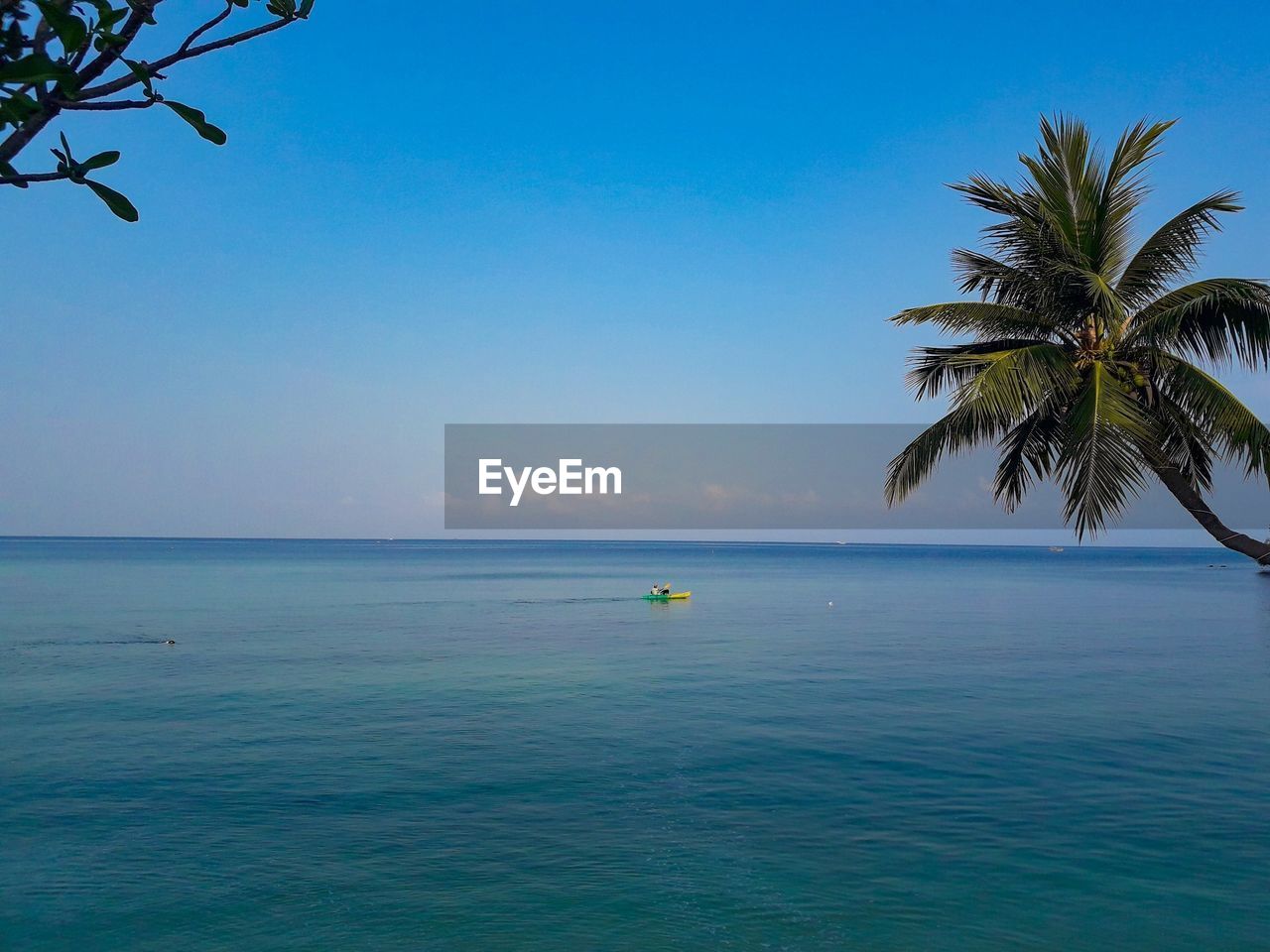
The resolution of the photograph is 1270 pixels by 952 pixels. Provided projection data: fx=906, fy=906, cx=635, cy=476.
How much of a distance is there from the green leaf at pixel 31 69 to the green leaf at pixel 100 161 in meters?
0.19

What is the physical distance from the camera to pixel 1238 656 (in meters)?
28.2

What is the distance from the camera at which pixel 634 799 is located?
12.5m

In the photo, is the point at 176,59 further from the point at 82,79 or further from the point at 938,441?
the point at 938,441

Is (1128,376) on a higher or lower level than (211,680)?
higher

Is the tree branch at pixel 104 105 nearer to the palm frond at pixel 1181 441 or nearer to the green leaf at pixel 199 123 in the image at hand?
the green leaf at pixel 199 123

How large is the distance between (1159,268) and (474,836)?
10306 millimetres

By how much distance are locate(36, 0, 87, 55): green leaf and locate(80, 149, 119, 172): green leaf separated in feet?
0.74

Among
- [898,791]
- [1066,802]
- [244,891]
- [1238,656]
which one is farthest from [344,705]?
[1238,656]

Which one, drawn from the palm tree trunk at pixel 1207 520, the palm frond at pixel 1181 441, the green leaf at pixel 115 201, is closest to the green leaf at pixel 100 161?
the green leaf at pixel 115 201

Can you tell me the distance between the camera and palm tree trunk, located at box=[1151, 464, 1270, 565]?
6949 mm

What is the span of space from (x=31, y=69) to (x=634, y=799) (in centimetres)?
1205

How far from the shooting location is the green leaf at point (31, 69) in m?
1.77

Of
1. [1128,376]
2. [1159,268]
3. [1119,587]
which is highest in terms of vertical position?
[1159,268]

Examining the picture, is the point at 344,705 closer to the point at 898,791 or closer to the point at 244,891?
the point at 244,891
